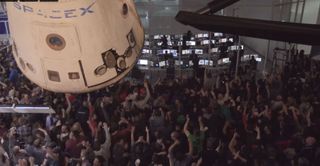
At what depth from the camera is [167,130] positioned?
24.3 ft

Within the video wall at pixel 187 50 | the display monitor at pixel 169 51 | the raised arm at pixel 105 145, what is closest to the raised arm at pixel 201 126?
the raised arm at pixel 105 145

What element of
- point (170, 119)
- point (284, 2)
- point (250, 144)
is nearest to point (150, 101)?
point (170, 119)

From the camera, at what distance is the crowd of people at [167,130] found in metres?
6.51

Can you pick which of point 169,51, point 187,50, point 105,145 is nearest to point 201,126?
point 105,145

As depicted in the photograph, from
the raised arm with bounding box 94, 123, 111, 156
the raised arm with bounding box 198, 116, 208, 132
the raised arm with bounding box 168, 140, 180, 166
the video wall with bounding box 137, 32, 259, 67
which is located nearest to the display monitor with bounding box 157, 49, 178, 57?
the video wall with bounding box 137, 32, 259, 67

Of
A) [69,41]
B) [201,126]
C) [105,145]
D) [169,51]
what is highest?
[69,41]

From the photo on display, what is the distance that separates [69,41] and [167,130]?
5.27 m

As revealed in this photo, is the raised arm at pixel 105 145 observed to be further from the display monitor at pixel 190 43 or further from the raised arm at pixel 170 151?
the display monitor at pixel 190 43

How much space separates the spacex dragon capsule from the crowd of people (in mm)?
4022

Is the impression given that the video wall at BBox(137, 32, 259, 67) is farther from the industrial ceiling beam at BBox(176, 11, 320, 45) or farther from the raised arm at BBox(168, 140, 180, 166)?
the industrial ceiling beam at BBox(176, 11, 320, 45)

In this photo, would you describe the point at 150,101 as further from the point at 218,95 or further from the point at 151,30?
the point at 151,30

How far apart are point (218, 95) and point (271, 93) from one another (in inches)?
74.3

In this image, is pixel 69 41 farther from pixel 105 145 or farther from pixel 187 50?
pixel 187 50

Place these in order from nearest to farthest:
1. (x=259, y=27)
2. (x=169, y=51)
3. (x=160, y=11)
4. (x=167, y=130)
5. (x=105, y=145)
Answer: (x=259, y=27) → (x=105, y=145) → (x=167, y=130) → (x=169, y=51) → (x=160, y=11)
